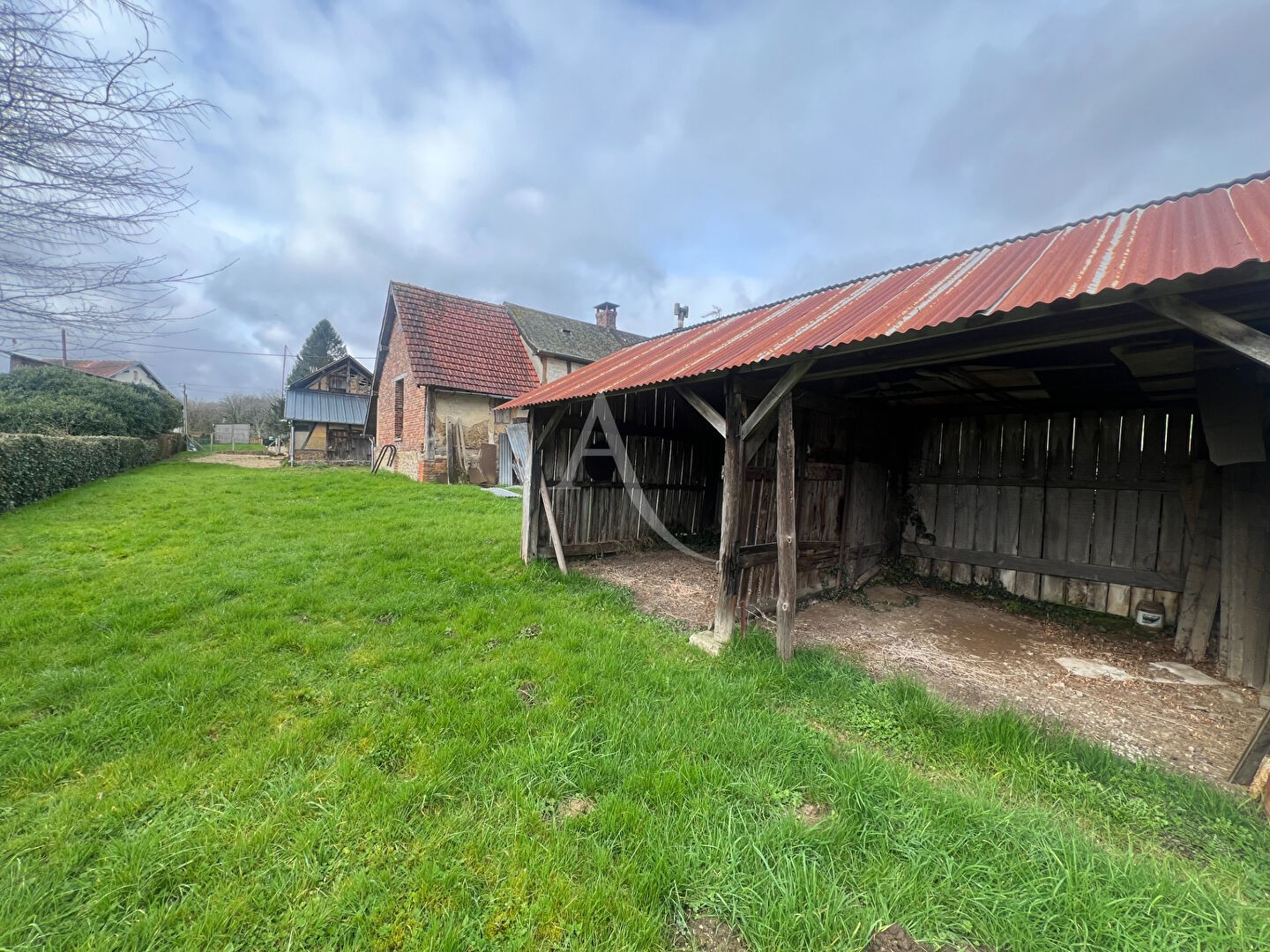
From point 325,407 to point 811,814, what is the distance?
2726cm

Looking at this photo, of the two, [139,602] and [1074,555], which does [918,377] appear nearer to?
[1074,555]

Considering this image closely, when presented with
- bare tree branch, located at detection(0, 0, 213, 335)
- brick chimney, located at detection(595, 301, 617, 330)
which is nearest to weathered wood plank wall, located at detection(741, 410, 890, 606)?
bare tree branch, located at detection(0, 0, 213, 335)

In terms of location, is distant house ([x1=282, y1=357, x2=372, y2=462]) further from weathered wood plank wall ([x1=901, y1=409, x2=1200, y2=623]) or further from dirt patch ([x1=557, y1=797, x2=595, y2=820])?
dirt patch ([x1=557, y1=797, x2=595, y2=820])

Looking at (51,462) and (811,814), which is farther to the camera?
(51,462)

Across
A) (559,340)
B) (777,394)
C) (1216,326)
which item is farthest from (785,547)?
(559,340)

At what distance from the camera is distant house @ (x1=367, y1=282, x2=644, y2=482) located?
12969 mm

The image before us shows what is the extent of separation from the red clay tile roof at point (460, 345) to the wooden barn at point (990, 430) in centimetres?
799

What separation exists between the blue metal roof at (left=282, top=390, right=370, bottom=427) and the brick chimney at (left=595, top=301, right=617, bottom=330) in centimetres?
1145

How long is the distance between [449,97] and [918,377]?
392 inches

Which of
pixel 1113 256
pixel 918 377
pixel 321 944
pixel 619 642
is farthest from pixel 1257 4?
pixel 321 944

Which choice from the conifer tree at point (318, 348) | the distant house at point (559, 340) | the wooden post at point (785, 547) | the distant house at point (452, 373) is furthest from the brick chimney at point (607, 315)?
the conifer tree at point (318, 348)

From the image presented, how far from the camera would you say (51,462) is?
909cm

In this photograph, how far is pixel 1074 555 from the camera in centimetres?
527

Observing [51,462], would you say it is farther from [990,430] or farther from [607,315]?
[607,315]
